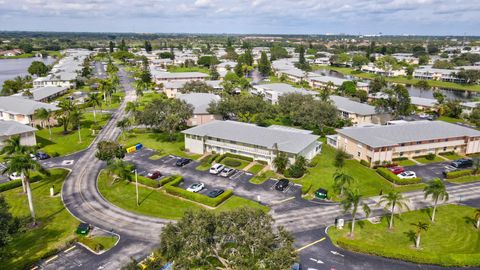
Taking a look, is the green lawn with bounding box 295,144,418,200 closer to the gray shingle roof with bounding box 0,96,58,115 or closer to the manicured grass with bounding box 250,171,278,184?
the manicured grass with bounding box 250,171,278,184

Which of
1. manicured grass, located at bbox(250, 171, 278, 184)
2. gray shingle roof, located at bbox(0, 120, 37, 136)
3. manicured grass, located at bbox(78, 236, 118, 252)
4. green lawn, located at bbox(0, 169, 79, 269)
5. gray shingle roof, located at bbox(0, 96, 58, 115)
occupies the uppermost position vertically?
gray shingle roof, located at bbox(0, 96, 58, 115)

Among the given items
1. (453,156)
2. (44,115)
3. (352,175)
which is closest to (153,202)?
(352,175)

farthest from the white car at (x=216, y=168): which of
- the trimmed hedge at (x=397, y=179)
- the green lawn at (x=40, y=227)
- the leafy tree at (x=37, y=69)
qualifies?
the leafy tree at (x=37, y=69)

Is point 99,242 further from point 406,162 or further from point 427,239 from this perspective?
point 406,162

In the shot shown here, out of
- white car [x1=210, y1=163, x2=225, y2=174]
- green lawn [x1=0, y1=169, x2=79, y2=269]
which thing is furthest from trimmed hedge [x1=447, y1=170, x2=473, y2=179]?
green lawn [x1=0, y1=169, x2=79, y2=269]

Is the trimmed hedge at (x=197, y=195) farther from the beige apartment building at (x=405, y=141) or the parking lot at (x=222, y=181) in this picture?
the beige apartment building at (x=405, y=141)

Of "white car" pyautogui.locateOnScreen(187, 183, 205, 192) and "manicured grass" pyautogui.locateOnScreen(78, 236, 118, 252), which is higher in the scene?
"white car" pyautogui.locateOnScreen(187, 183, 205, 192)

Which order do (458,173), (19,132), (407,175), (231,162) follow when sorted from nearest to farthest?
(407,175), (458,173), (231,162), (19,132)
